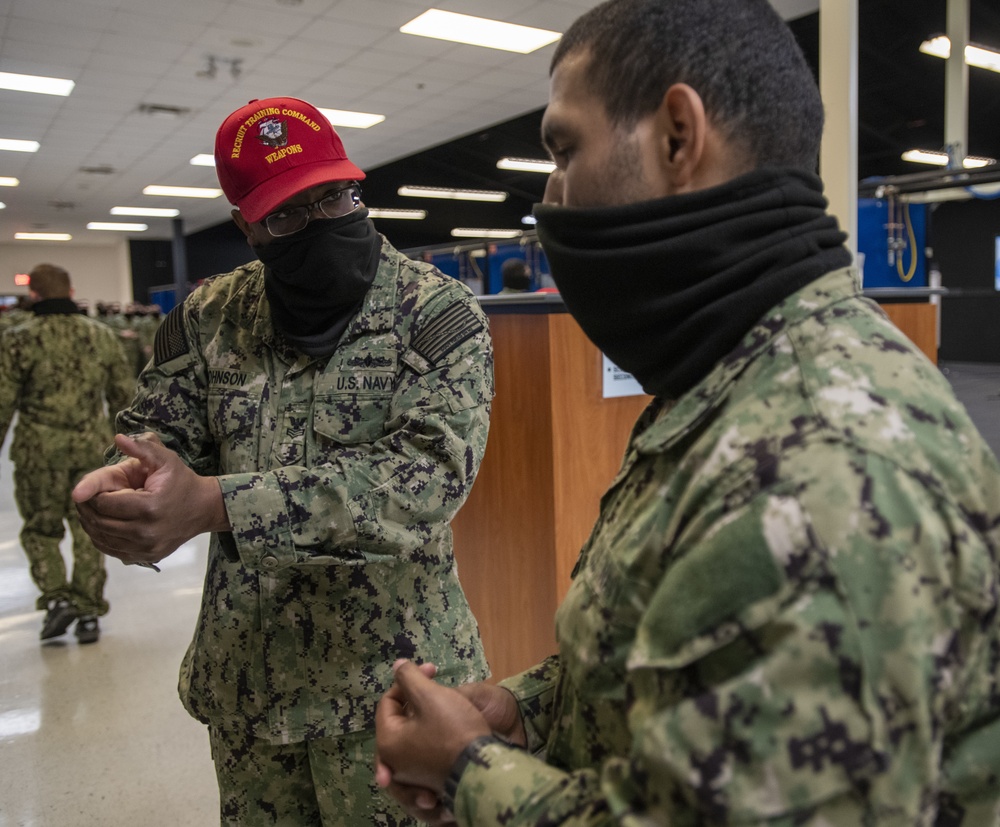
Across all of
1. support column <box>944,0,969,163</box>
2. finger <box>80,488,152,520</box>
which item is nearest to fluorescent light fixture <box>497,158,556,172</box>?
support column <box>944,0,969,163</box>

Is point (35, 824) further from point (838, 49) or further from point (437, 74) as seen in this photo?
point (437, 74)

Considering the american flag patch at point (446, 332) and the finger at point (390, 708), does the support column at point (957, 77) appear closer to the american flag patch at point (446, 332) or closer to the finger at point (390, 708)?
the american flag patch at point (446, 332)

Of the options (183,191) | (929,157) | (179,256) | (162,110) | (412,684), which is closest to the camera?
(412,684)

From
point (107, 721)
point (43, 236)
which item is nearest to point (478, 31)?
point (107, 721)

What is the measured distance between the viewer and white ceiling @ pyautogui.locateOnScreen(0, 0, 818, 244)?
592cm

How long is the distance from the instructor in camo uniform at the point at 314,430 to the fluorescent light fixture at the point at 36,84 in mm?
7509

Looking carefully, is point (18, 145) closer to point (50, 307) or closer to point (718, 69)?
point (50, 307)

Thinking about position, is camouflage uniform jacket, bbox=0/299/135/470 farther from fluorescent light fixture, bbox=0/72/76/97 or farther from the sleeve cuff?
fluorescent light fixture, bbox=0/72/76/97

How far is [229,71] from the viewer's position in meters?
7.30

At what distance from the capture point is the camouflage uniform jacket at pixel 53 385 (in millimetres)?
3822

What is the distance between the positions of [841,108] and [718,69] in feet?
8.43

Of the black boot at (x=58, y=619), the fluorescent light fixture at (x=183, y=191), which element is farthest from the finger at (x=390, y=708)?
the fluorescent light fixture at (x=183, y=191)

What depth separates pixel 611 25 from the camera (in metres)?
0.66

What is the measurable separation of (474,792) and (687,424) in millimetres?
A: 322
